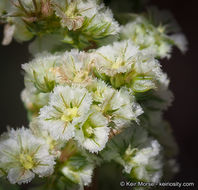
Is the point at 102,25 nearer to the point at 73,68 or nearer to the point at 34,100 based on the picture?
the point at 73,68

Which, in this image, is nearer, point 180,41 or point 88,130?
point 88,130

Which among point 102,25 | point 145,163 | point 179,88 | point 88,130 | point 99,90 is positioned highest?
point 102,25

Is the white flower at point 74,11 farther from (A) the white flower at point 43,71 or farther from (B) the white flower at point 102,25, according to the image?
(A) the white flower at point 43,71

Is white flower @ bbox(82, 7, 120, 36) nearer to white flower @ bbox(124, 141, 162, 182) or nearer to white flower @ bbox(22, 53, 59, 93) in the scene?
white flower @ bbox(22, 53, 59, 93)

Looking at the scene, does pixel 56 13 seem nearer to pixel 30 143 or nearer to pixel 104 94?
pixel 104 94

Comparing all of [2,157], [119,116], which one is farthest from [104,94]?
[2,157]

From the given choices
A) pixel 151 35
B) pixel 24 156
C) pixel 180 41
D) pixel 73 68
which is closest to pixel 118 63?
pixel 73 68

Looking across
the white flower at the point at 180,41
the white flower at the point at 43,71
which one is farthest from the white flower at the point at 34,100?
the white flower at the point at 180,41
